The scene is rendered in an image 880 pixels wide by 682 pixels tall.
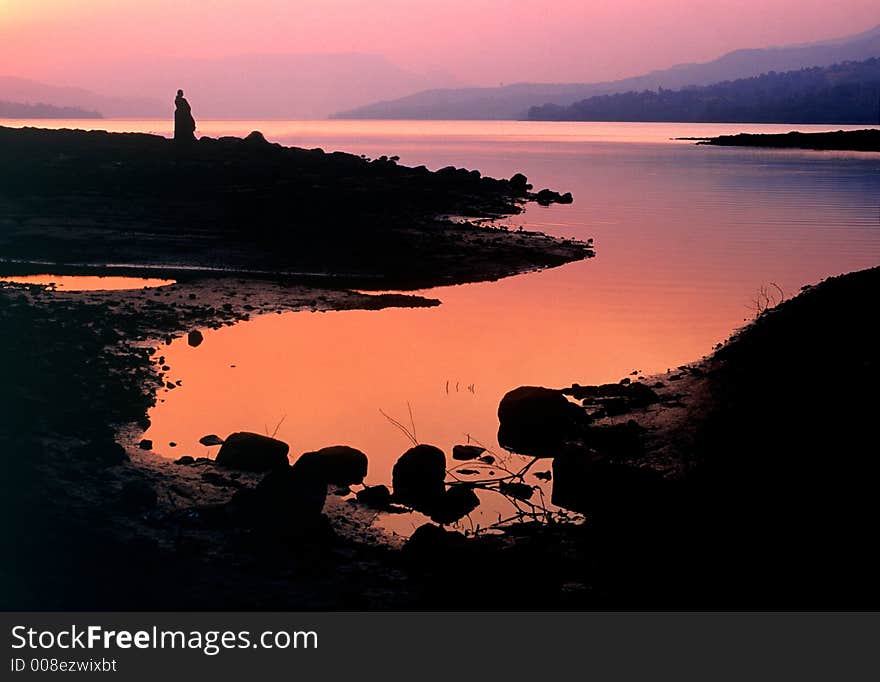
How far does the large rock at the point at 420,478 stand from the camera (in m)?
11.9

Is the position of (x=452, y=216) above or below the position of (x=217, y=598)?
above

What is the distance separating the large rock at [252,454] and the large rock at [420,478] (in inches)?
65.4

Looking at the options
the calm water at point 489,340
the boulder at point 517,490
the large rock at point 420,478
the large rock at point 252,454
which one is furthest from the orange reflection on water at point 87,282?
the boulder at point 517,490

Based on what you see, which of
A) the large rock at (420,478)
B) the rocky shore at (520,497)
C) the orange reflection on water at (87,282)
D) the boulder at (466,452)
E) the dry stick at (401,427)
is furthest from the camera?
the orange reflection on water at (87,282)

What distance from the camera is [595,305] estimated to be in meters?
25.6

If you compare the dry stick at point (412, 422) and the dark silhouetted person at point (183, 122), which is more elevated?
the dark silhouetted person at point (183, 122)

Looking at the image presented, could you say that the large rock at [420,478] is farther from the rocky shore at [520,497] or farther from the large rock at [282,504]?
the large rock at [282,504]

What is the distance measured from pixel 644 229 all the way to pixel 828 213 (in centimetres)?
1314

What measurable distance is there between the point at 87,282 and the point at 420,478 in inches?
726

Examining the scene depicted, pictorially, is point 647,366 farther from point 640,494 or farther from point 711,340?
point 640,494

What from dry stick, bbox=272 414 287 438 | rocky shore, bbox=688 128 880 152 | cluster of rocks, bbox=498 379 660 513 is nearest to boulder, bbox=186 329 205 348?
dry stick, bbox=272 414 287 438

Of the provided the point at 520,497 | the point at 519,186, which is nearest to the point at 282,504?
the point at 520,497

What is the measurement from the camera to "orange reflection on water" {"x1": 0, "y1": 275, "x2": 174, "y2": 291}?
26103 mm
